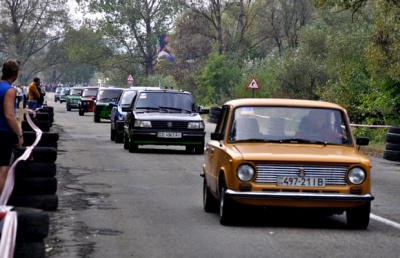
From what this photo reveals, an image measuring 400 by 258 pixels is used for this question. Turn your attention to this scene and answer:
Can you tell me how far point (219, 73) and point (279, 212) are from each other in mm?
51179

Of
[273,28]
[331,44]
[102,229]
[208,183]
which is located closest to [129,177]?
[208,183]

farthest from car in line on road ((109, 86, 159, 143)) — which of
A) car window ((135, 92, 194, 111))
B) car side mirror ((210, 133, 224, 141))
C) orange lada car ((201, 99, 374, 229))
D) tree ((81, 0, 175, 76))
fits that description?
tree ((81, 0, 175, 76))

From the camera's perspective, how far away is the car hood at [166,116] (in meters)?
24.3

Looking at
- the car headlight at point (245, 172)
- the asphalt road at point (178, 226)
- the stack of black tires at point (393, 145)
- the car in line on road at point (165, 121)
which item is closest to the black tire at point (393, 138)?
the stack of black tires at point (393, 145)

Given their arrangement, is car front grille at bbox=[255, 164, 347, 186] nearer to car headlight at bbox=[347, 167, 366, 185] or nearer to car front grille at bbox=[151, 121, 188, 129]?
car headlight at bbox=[347, 167, 366, 185]

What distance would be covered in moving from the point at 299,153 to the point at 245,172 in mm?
680

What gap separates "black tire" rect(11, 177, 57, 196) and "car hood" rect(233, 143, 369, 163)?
7.04 feet

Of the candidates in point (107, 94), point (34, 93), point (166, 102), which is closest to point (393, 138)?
point (166, 102)

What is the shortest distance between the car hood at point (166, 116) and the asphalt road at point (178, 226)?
5836 mm

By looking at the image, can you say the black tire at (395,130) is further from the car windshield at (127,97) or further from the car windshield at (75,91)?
the car windshield at (75,91)

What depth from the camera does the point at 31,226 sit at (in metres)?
6.32

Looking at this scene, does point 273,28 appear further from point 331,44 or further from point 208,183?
point 208,183

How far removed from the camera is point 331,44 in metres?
45.7

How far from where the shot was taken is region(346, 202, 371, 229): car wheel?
1111 cm
